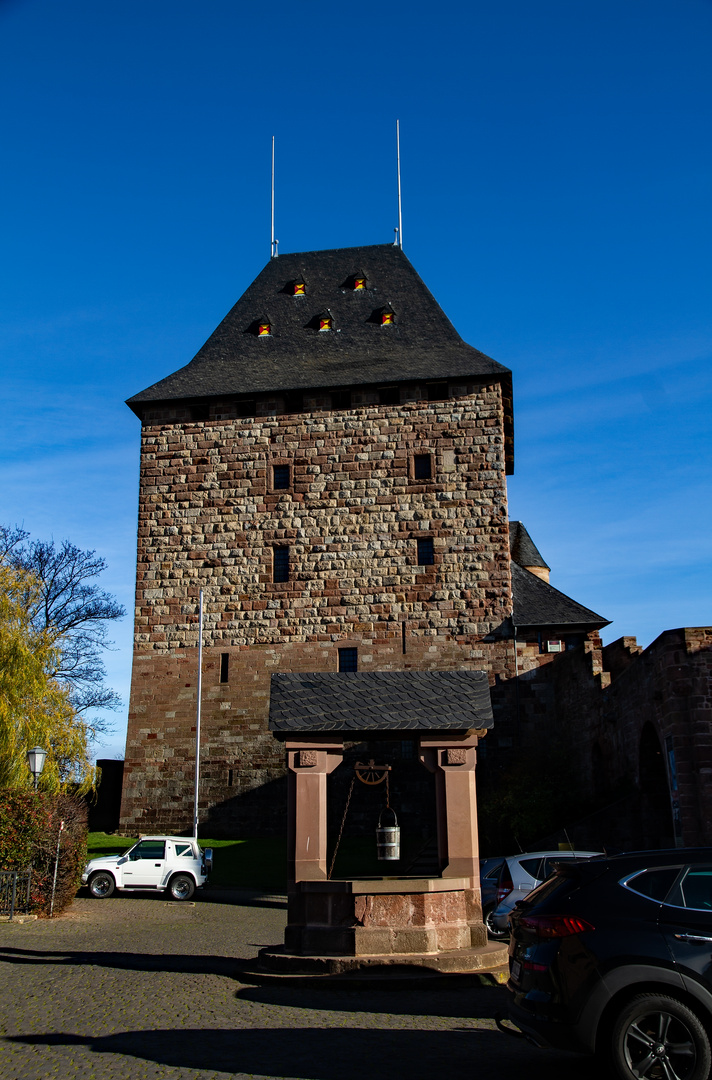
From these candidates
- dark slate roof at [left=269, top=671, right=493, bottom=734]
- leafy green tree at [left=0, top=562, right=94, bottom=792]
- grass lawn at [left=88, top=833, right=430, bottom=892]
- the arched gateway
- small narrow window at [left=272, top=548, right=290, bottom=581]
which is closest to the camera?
the arched gateway

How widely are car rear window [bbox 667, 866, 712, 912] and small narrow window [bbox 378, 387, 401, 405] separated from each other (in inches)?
899

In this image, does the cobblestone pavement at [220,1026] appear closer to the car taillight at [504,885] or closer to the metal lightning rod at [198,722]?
the car taillight at [504,885]

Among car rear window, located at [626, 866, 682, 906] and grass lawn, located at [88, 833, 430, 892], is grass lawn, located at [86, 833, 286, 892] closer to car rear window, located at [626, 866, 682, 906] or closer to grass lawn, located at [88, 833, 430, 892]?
grass lawn, located at [88, 833, 430, 892]

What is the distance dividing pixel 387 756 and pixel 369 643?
3.09m

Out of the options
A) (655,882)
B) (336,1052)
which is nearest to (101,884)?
(336,1052)

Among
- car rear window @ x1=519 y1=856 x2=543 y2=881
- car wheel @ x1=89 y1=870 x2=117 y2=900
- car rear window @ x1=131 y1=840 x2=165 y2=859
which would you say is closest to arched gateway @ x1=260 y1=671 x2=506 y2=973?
car rear window @ x1=519 y1=856 x2=543 y2=881

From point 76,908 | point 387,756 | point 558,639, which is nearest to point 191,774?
point 387,756

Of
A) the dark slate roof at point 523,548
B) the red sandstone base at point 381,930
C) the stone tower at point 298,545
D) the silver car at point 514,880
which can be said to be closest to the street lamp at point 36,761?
the red sandstone base at point 381,930

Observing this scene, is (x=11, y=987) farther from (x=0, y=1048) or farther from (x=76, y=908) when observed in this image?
(x=76, y=908)

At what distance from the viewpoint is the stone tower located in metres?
25.9

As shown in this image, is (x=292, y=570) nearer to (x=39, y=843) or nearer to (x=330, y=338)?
(x=330, y=338)

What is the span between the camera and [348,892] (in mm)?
9977

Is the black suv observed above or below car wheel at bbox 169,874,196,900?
above

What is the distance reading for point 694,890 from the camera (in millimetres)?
5727
